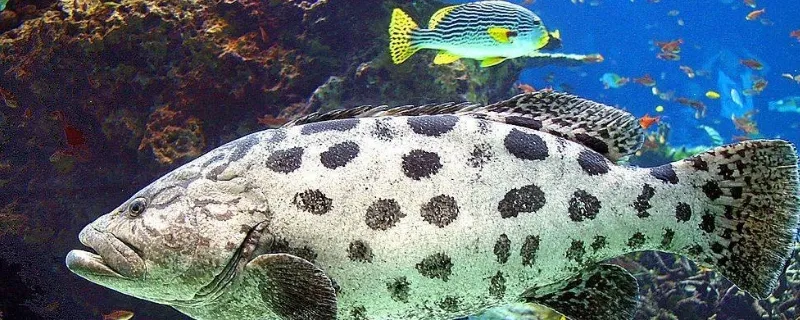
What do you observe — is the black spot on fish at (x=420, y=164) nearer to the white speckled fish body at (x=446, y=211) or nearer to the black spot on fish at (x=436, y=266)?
the white speckled fish body at (x=446, y=211)

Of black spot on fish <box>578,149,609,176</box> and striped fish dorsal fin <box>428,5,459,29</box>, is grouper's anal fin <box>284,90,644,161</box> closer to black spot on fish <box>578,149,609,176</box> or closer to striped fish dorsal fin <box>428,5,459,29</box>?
black spot on fish <box>578,149,609,176</box>

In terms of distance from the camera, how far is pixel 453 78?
7508 mm

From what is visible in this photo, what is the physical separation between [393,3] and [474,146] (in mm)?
5816

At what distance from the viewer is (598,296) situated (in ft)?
8.85

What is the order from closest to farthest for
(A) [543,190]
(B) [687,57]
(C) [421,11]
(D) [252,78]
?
(A) [543,190] → (D) [252,78] → (C) [421,11] → (B) [687,57]

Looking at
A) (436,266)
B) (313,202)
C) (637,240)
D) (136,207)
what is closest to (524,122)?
(637,240)

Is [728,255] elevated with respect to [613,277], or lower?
elevated

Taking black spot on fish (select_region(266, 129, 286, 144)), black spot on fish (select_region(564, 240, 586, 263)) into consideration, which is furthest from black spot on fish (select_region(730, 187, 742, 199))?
black spot on fish (select_region(266, 129, 286, 144))

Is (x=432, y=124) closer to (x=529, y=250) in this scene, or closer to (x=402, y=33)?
(x=529, y=250)

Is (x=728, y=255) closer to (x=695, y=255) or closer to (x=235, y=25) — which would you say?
(x=695, y=255)

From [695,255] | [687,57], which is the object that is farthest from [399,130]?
[687,57]

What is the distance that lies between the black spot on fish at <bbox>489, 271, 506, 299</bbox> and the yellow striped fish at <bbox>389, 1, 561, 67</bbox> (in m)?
4.17

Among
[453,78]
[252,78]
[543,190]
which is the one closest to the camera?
[543,190]

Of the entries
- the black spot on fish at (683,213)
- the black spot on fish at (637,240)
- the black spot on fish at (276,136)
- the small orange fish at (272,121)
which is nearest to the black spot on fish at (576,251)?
the black spot on fish at (637,240)
